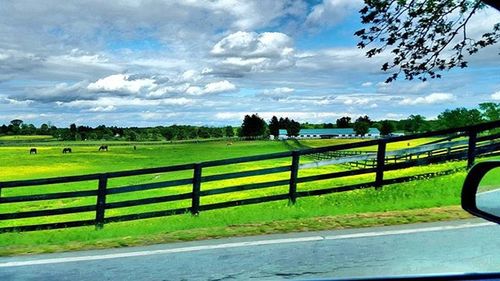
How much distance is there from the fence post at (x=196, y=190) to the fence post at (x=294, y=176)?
4.30 feet

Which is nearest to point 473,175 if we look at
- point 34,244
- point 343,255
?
point 343,255

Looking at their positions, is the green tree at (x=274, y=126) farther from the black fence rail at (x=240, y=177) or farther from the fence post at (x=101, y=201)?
the fence post at (x=101, y=201)

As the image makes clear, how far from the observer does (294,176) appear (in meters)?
7.27

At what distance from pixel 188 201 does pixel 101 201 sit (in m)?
1.21

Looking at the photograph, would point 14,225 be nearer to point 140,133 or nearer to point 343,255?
point 140,133

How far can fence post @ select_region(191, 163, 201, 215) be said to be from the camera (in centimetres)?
661

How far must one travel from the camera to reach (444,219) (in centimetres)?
527

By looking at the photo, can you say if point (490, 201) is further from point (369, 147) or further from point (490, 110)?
point (369, 147)

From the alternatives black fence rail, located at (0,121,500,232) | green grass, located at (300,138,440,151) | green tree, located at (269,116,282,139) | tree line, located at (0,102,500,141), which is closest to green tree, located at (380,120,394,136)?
tree line, located at (0,102,500,141)

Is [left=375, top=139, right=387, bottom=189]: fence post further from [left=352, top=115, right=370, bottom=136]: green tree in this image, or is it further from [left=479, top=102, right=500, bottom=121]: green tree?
[left=352, top=115, right=370, bottom=136]: green tree

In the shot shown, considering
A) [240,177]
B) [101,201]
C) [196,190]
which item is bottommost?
[101,201]

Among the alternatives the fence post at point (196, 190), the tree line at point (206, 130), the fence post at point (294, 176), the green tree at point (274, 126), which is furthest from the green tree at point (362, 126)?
the fence post at point (294, 176)

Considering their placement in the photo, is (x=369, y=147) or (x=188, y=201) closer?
(x=188, y=201)

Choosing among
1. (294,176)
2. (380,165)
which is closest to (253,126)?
(294,176)
